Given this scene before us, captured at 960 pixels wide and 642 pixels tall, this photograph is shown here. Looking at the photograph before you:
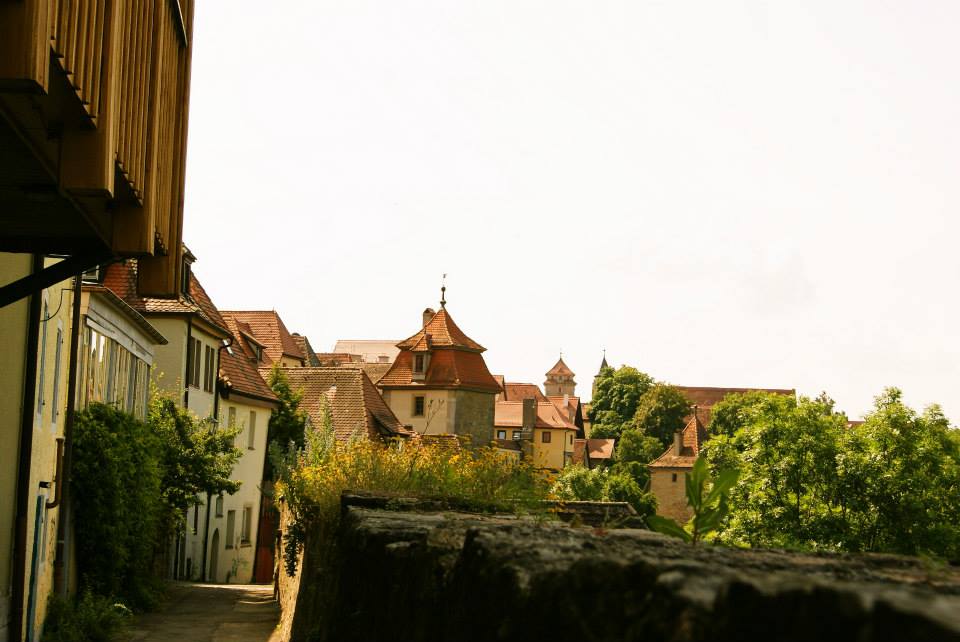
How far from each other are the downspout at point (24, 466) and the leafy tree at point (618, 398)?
110356 millimetres

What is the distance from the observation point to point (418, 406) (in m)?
73.8

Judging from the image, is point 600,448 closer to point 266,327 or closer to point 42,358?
point 266,327

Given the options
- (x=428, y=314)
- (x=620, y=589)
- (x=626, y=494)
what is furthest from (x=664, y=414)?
(x=620, y=589)

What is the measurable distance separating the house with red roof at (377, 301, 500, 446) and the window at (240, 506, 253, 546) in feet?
95.9

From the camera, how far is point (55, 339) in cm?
1706

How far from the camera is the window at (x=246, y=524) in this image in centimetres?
4166

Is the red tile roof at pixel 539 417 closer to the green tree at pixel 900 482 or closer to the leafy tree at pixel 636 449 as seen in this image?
the leafy tree at pixel 636 449

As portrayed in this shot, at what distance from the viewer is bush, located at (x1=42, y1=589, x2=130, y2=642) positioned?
17.6m

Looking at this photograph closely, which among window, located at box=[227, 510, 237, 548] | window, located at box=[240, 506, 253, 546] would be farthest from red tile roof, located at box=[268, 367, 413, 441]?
window, located at box=[227, 510, 237, 548]

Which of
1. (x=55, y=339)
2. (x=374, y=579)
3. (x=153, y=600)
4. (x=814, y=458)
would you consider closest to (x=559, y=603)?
(x=374, y=579)

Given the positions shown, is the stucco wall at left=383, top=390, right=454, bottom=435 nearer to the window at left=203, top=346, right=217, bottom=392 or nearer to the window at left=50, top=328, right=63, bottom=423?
the window at left=203, top=346, right=217, bottom=392

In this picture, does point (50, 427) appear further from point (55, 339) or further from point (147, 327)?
point (147, 327)

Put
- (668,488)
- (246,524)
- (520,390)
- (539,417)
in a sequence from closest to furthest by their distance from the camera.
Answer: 1. (246,524)
2. (668,488)
3. (539,417)
4. (520,390)

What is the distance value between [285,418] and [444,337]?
101 ft
